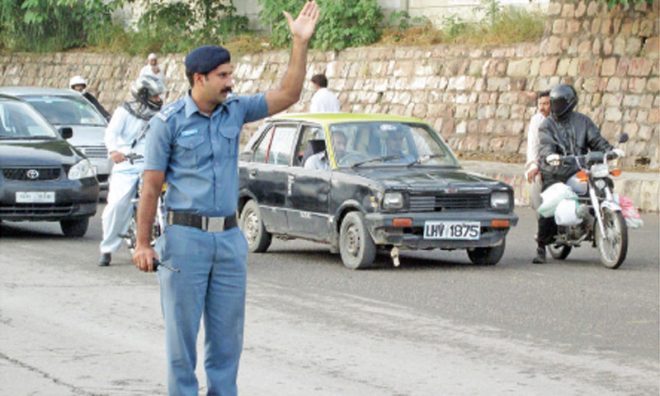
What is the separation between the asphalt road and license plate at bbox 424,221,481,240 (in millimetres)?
336

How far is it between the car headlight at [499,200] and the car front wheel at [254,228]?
96.9 inches

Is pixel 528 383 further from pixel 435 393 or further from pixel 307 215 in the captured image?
pixel 307 215

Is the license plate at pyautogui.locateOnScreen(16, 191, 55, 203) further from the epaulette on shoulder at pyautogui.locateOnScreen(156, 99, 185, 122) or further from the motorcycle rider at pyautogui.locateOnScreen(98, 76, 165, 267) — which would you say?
the epaulette on shoulder at pyautogui.locateOnScreen(156, 99, 185, 122)

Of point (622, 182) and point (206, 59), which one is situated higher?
point (206, 59)

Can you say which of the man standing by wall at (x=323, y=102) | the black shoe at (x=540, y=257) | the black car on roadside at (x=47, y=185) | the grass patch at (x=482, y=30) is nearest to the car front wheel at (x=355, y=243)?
the black shoe at (x=540, y=257)

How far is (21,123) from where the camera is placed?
63.7ft

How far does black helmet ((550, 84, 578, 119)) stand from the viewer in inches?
613

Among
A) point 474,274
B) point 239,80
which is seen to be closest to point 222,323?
point 474,274

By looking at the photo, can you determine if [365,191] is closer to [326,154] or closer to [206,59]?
[326,154]

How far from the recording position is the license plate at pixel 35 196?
17.6 m

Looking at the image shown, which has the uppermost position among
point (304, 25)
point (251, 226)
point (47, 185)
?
point (304, 25)

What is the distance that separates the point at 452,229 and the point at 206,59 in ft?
24.6

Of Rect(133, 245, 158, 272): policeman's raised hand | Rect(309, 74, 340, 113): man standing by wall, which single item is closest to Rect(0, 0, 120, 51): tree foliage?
Rect(309, 74, 340, 113): man standing by wall

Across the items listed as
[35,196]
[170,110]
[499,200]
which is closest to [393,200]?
[499,200]
